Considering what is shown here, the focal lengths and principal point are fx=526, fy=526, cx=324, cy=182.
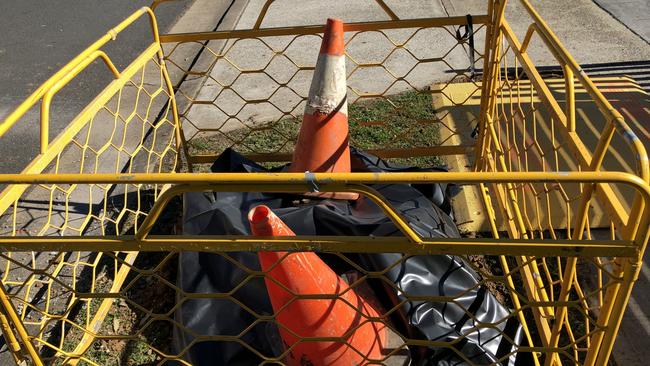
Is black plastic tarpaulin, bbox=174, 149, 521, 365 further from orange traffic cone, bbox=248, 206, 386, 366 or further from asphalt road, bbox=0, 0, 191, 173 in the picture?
Result: asphalt road, bbox=0, 0, 191, 173

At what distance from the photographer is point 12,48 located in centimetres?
651

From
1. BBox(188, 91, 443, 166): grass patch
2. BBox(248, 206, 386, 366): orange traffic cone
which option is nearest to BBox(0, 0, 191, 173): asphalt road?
BBox(188, 91, 443, 166): grass patch

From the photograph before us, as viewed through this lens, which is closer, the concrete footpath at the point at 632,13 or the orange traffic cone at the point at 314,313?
the orange traffic cone at the point at 314,313

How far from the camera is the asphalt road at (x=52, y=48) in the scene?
4816 millimetres

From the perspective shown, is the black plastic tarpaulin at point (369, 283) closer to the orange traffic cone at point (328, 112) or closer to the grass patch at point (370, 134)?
the orange traffic cone at point (328, 112)

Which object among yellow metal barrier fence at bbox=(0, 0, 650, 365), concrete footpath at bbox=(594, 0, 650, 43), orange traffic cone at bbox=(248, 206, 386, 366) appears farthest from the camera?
concrete footpath at bbox=(594, 0, 650, 43)

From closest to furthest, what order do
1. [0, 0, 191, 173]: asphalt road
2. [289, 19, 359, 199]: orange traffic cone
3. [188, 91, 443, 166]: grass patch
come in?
[289, 19, 359, 199]: orange traffic cone, [188, 91, 443, 166]: grass patch, [0, 0, 191, 173]: asphalt road

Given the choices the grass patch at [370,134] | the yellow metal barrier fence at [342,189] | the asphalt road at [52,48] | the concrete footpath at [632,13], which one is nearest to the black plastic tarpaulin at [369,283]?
the yellow metal barrier fence at [342,189]

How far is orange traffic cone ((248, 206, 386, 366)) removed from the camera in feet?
6.78

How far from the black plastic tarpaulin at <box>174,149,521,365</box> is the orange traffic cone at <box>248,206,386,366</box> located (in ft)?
0.48

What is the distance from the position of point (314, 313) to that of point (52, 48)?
583 cm

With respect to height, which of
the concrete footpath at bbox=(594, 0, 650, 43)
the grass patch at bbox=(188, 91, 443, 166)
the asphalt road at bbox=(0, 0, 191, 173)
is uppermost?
the asphalt road at bbox=(0, 0, 191, 173)

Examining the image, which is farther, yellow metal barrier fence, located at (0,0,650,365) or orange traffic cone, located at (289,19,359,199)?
orange traffic cone, located at (289,19,359,199)

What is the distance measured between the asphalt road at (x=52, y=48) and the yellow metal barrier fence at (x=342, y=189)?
1.77 ft
